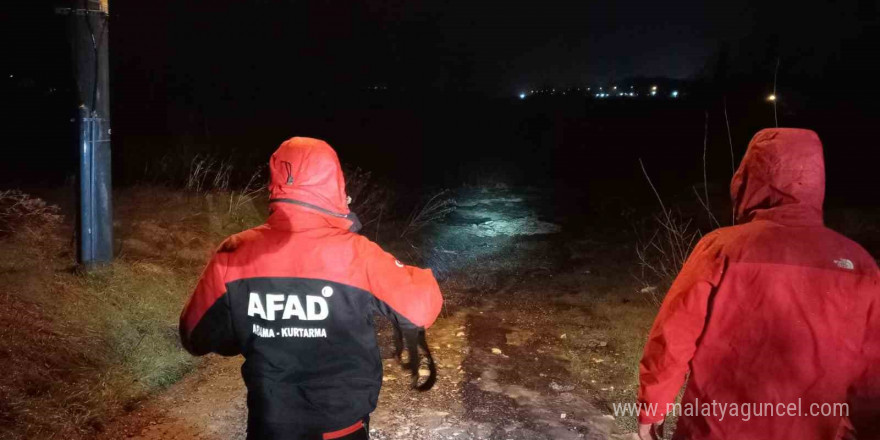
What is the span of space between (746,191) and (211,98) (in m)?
30.6

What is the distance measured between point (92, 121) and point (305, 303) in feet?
13.3

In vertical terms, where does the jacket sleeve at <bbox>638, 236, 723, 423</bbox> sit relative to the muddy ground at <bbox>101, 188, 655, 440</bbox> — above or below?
above

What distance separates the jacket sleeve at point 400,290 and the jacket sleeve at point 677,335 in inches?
31.3

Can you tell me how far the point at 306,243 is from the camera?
6.70 ft

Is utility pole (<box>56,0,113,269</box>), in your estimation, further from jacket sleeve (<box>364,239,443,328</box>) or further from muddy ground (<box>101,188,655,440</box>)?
jacket sleeve (<box>364,239,443,328</box>)

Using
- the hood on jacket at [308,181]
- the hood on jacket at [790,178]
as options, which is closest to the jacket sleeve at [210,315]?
the hood on jacket at [308,181]

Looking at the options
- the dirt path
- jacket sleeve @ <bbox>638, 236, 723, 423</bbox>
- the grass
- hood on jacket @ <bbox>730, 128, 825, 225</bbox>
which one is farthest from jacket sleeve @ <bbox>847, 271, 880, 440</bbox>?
the grass

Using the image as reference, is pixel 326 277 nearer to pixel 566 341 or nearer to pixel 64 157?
pixel 566 341

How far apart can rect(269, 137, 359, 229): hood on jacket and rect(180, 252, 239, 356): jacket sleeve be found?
305 millimetres

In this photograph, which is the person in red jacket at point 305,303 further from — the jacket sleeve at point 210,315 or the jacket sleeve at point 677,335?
the jacket sleeve at point 677,335

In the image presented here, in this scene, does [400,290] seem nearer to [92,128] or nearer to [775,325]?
[775,325]

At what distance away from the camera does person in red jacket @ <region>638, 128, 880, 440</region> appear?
6.23 feet

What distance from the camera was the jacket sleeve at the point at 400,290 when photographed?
2055 mm

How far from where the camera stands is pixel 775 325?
195cm
